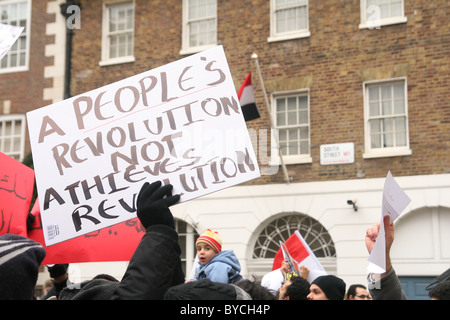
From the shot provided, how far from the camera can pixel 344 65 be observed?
1451 cm

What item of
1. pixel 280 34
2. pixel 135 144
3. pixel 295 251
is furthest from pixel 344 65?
pixel 135 144

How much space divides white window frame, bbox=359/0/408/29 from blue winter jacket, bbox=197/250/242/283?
959 centimetres

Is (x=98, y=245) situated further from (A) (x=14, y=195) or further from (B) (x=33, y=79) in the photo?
(B) (x=33, y=79)

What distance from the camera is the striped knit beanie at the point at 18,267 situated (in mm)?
2094

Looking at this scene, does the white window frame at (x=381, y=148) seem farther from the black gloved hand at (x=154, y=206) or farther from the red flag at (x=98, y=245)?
the black gloved hand at (x=154, y=206)

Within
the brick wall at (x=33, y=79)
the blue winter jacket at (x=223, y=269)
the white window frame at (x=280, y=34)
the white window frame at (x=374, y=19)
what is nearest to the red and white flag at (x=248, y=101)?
the white window frame at (x=280, y=34)

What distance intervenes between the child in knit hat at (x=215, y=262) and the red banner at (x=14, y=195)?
1763 mm

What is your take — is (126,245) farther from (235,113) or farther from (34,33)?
(34,33)

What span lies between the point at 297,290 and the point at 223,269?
3.51 ft

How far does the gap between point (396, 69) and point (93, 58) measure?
7403 millimetres

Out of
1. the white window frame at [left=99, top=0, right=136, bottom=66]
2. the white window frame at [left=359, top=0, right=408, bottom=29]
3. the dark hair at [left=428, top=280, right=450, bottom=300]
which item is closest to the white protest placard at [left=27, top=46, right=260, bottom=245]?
the dark hair at [left=428, top=280, right=450, bottom=300]

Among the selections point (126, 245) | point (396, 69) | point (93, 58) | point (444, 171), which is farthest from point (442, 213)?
point (126, 245)

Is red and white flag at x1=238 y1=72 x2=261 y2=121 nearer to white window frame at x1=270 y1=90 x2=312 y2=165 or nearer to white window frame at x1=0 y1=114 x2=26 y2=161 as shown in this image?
white window frame at x1=270 y1=90 x2=312 y2=165

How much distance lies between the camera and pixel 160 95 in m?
4.00
